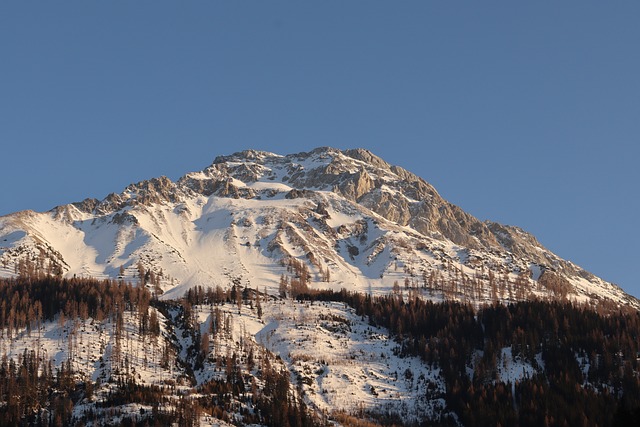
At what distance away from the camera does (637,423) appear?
9462cm
